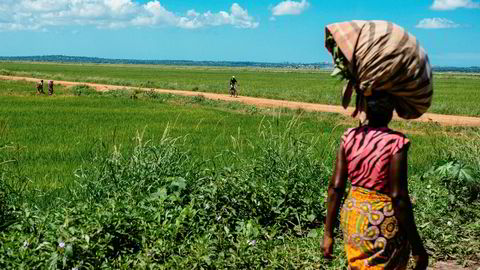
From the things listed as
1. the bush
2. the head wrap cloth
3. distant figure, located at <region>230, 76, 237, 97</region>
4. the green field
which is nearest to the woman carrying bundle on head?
the head wrap cloth

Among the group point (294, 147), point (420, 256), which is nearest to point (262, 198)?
point (294, 147)

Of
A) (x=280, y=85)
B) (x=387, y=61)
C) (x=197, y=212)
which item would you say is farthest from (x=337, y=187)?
(x=280, y=85)

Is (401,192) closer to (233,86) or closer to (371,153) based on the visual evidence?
(371,153)

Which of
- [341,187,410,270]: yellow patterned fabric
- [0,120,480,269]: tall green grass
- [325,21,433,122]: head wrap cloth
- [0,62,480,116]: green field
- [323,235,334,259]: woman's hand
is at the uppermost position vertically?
[325,21,433,122]: head wrap cloth

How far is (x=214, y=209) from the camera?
16.5ft

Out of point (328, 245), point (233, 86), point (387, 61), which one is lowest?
point (233, 86)

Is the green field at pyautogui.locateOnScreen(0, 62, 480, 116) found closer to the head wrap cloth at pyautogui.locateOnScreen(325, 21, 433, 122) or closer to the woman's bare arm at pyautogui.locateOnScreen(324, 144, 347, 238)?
the head wrap cloth at pyautogui.locateOnScreen(325, 21, 433, 122)

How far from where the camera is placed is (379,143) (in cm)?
254

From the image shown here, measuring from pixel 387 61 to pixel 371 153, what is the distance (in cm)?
41

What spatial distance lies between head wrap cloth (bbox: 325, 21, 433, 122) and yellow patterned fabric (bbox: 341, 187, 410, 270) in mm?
457

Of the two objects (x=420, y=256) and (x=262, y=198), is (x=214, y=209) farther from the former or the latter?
(x=420, y=256)

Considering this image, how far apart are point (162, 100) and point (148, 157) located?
23.2m

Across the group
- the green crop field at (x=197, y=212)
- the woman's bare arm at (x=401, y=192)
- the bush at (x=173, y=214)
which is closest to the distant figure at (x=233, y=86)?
the green crop field at (x=197, y=212)

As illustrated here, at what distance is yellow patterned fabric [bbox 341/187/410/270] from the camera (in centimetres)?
257
